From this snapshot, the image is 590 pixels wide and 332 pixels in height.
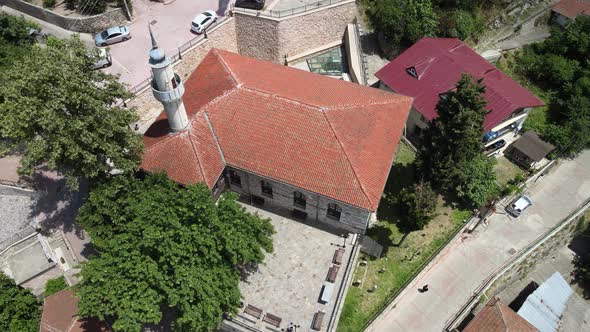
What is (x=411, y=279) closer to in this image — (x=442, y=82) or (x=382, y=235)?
(x=382, y=235)

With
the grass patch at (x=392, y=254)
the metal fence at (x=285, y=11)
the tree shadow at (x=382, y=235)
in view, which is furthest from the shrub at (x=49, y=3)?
the tree shadow at (x=382, y=235)

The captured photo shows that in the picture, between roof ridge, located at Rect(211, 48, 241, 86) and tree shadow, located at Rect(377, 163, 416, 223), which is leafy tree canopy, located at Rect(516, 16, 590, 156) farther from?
roof ridge, located at Rect(211, 48, 241, 86)

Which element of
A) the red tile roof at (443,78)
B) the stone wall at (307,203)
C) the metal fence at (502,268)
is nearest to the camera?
the stone wall at (307,203)

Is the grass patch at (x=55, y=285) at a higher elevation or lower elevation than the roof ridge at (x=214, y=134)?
lower

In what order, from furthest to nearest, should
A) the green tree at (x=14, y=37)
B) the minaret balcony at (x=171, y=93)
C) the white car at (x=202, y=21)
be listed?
1. the white car at (x=202, y=21)
2. the green tree at (x=14, y=37)
3. the minaret balcony at (x=171, y=93)

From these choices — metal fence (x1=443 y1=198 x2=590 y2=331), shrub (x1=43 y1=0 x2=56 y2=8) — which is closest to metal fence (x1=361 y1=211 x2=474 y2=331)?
metal fence (x1=443 y1=198 x2=590 y2=331)

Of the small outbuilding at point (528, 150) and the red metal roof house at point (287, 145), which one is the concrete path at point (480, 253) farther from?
the red metal roof house at point (287, 145)

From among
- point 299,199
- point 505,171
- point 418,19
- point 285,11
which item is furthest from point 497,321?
point 285,11
